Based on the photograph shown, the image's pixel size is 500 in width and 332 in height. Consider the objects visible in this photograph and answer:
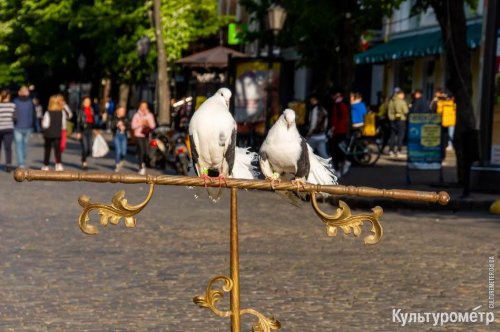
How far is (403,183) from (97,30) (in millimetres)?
36623

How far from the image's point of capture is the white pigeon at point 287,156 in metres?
5.15

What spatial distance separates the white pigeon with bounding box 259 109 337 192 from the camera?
16.9 ft

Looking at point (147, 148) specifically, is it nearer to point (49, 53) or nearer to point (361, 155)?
point (361, 155)

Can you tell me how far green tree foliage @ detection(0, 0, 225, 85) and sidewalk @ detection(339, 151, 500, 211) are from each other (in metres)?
21.3

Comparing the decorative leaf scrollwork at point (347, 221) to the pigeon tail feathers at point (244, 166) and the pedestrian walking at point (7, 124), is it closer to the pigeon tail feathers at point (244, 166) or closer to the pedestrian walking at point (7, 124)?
the pigeon tail feathers at point (244, 166)

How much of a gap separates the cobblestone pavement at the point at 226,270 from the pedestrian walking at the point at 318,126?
8185 mm

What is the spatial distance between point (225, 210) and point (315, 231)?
3.46 m

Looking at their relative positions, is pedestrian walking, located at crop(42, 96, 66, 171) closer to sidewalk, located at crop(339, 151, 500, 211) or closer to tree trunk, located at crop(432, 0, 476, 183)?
sidewalk, located at crop(339, 151, 500, 211)

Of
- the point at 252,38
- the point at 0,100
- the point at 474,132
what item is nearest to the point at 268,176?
the point at 474,132

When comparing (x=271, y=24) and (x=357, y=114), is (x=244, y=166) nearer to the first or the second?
(x=271, y=24)

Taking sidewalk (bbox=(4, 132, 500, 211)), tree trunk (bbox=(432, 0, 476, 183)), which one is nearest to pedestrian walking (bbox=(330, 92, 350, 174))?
sidewalk (bbox=(4, 132, 500, 211))

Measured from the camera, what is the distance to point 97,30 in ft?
200

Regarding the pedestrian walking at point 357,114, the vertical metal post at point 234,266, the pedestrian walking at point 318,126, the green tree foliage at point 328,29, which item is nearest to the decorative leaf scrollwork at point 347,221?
the vertical metal post at point 234,266

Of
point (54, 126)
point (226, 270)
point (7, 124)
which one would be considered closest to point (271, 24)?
point (54, 126)
